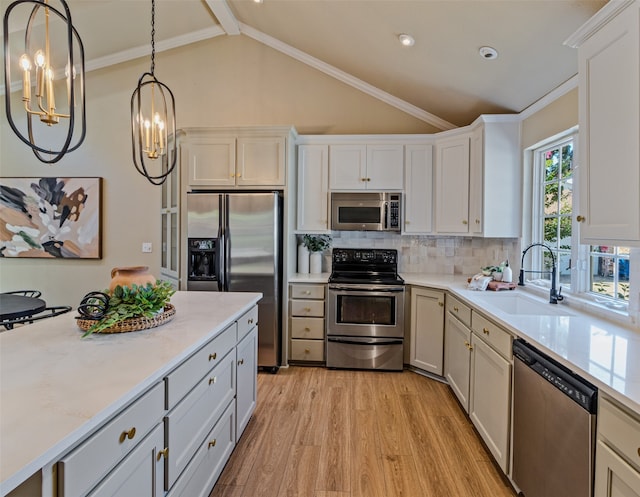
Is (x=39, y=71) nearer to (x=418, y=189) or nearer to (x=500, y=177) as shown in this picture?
(x=418, y=189)

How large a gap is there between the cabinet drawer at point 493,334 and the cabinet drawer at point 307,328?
4.92 feet

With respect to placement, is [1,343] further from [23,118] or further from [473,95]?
[23,118]

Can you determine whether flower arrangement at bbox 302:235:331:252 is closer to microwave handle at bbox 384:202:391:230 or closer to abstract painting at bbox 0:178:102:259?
microwave handle at bbox 384:202:391:230

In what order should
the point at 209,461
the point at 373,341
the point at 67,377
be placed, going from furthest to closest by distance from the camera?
the point at 373,341, the point at 209,461, the point at 67,377

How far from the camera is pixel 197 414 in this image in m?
1.52

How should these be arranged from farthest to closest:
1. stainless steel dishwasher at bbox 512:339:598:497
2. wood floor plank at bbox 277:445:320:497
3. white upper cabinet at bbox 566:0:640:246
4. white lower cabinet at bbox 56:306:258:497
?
wood floor plank at bbox 277:445:320:497 → white upper cabinet at bbox 566:0:640:246 → stainless steel dishwasher at bbox 512:339:598:497 → white lower cabinet at bbox 56:306:258:497

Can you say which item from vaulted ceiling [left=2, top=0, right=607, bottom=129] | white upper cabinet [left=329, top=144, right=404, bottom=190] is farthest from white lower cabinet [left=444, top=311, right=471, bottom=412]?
vaulted ceiling [left=2, top=0, right=607, bottom=129]

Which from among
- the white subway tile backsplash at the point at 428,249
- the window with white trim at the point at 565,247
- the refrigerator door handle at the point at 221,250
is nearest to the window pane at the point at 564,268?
the window with white trim at the point at 565,247

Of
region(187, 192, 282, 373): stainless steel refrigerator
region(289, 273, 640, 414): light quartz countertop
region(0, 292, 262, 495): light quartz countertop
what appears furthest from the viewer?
region(187, 192, 282, 373): stainless steel refrigerator

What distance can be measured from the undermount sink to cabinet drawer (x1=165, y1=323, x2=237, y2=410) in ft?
5.43

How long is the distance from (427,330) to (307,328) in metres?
1.13

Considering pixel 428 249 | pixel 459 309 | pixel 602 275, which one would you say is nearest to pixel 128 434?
pixel 459 309

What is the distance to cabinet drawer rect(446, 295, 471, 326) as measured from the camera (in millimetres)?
2463

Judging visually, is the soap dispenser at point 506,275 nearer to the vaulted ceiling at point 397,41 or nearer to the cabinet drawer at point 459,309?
the cabinet drawer at point 459,309
